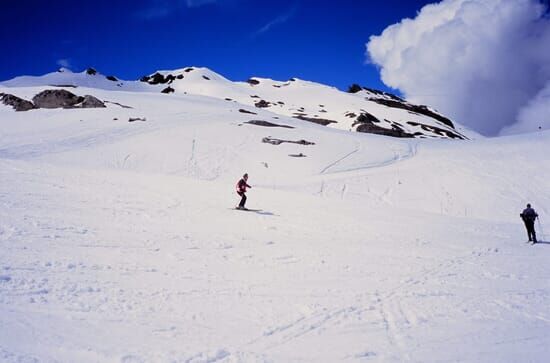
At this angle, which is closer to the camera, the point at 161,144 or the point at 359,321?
the point at 359,321

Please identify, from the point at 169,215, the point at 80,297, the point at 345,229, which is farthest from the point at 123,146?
the point at 80,297

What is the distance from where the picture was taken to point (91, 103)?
4834 cm

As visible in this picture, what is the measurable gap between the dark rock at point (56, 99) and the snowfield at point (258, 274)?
1228 inches

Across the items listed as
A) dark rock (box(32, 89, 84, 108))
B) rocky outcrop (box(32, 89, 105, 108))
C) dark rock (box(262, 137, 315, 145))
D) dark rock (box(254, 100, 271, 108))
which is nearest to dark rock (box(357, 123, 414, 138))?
dark rock (box(254, 100, 271, 108))

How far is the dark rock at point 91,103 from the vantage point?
1889 inches

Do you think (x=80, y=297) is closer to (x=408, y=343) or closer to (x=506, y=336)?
(x=408, y=343)

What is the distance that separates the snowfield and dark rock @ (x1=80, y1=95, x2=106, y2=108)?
2865 centimetres

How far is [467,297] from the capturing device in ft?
27.2

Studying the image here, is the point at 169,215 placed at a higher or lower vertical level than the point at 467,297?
higher

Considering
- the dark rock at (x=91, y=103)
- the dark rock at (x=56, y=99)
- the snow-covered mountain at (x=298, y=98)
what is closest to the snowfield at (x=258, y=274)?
the dark rock at (x=91, y=103)

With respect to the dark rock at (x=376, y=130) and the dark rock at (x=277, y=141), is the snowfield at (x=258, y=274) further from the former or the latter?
the dark rock at (x=376, y=130)

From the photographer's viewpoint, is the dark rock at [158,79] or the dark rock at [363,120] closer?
the dark rock at [363,120]

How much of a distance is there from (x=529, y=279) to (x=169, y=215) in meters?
11.4

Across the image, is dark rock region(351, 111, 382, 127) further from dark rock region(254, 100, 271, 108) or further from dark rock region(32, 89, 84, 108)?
dark rock region(32, 89, 84, 108)
